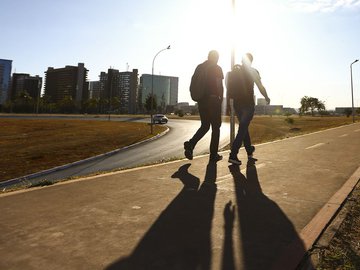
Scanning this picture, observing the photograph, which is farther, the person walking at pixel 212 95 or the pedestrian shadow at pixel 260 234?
the person walking at pixel 212 95

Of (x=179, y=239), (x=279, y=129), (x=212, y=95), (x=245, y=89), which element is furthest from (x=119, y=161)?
(x=279, y=129)

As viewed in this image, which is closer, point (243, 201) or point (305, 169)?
point (243, 201)

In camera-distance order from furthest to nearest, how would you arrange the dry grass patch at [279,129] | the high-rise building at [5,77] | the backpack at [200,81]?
the high-rise building at [5,77]
the dry grass patch at [279,129]
the backpack at [200,81]

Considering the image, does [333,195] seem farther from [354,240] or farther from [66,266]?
[66,266]

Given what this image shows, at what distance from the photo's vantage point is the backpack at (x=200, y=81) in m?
6.31

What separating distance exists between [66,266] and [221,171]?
382 cm

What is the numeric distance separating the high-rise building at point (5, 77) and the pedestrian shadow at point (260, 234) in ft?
688

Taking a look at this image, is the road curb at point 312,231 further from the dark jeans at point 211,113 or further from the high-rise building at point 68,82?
the high-rise building at point 68,82

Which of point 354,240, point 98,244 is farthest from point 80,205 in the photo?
point 354,240

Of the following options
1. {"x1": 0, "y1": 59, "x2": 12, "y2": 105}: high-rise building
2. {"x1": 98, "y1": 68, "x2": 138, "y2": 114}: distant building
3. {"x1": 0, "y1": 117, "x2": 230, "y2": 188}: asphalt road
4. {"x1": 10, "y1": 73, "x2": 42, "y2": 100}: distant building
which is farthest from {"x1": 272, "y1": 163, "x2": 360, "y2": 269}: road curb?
{"x1": 0, "y1": 59, "x2": 12, "y2": 105}: high-rise building

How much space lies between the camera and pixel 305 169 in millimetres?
5895

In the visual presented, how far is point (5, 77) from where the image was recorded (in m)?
193

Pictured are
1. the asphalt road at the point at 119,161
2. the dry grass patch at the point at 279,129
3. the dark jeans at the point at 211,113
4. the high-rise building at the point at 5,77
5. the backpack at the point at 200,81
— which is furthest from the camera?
the high-rise building at the point at 5,77

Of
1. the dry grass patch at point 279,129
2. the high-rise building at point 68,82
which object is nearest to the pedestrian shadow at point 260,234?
the dry grass patch at point 279,129
